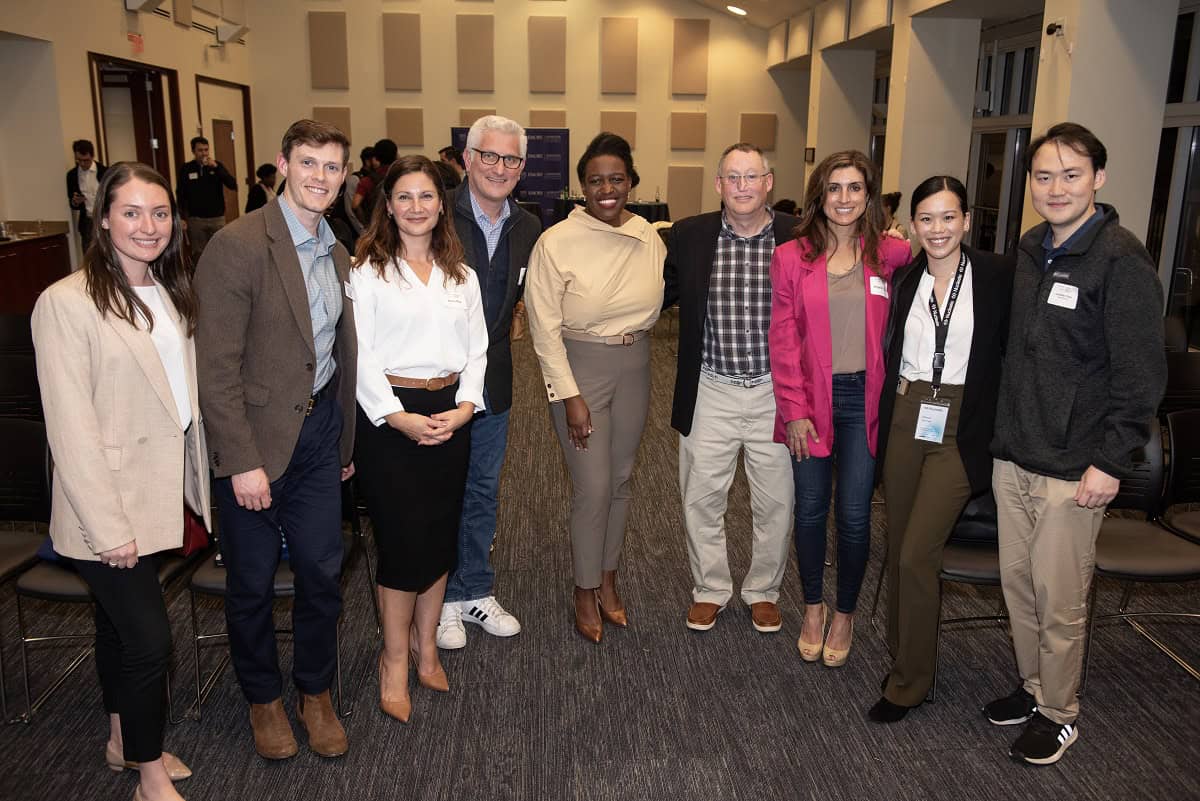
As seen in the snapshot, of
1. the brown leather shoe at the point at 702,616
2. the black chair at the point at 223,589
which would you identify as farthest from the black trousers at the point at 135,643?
the brown leather shoe at the point at 702,616

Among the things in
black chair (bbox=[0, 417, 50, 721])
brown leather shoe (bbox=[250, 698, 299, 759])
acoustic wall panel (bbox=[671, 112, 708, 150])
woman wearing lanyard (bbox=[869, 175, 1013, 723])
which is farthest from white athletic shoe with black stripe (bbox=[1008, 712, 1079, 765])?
acoustic wall panel (bbox=[671, 112, 708, 150])

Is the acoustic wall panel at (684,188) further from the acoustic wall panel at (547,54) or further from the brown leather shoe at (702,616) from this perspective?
the brown leather shoe at (702,616)

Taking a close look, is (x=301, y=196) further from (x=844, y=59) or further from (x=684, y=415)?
(x=844, y=59)

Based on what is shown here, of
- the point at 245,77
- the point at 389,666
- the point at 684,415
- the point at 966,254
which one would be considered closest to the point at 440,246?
the point at 684,415

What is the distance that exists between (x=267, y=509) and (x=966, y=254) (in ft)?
6.85

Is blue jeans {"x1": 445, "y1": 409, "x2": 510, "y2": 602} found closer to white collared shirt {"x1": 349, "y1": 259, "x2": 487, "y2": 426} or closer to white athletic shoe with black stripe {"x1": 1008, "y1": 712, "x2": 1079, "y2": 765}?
white collared shirt {"x1": 349, "y1": 259, "x2": 487, "y2": 426}

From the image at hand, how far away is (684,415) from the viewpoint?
3.20 meters

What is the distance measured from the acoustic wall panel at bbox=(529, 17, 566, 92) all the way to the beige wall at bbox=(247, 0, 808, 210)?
120 mm

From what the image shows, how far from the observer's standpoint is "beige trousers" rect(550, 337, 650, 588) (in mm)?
3079

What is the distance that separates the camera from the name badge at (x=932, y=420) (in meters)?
2.57

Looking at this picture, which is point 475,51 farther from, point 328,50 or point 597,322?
point 597,322

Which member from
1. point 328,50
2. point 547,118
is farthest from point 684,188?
point 328,50

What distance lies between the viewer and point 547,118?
14203mm

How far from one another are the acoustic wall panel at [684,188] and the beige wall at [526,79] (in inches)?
4.0
